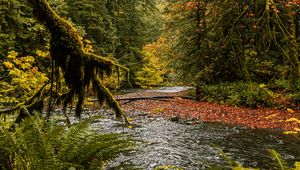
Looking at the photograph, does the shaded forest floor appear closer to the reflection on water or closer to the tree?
the reflection on water

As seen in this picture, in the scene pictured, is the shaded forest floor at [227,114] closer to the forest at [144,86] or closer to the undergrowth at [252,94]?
the forest at [144,86]

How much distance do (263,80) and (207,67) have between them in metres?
3.91

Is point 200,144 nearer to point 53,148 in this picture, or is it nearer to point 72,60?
point 72,60

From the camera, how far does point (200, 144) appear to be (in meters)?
9.92

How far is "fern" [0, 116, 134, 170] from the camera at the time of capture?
2.50 metres

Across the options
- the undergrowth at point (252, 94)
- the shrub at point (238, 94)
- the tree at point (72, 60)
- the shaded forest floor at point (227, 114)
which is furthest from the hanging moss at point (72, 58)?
the shrub at point (238, 94)

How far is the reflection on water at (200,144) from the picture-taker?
8.13m

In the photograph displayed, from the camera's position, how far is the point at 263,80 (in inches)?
844

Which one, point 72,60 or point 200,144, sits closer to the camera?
point 72,60

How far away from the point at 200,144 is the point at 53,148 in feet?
25.4

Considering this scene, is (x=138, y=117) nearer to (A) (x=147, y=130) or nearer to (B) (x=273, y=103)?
(A) (x=147, y=130)

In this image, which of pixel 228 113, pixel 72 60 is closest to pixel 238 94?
pixel 228 113

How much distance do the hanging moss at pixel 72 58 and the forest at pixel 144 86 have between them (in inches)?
0.4

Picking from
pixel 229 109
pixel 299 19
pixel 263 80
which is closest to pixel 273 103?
pixel 229 109
